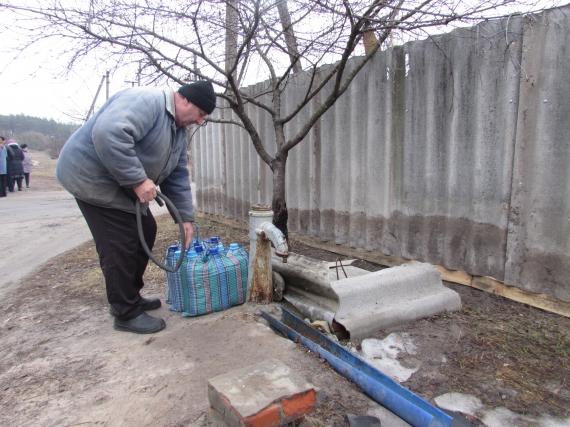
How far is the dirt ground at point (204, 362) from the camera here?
199 cm

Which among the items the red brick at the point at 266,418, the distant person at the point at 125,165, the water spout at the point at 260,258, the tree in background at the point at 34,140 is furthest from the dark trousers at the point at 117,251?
the tree in background at the point at 34,140

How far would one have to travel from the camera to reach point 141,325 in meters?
2.85

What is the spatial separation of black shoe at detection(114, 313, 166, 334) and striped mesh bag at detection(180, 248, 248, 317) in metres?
0.27

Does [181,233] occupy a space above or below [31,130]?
below

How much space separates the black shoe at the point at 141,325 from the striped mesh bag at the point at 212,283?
267 millimetres

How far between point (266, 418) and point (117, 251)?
68.7 inches

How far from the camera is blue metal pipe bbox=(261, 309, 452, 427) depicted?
1.77 m

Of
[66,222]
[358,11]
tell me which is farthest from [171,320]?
[66,222]

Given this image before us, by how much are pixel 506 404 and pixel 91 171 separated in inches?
113

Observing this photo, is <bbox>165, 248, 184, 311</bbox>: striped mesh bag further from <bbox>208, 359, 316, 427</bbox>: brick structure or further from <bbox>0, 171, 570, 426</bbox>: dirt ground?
<bbox>208, 359, 316, 427</bbox>: brick structure

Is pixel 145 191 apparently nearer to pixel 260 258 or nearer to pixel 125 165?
pixel 125 165

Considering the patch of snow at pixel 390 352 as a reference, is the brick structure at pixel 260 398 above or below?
above

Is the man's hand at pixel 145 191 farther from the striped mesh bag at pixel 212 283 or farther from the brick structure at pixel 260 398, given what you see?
the brick structure at pixel 260 398

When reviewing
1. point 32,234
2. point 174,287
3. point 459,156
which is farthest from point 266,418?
point 32,234
